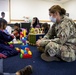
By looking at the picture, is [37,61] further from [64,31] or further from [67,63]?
[64,31]

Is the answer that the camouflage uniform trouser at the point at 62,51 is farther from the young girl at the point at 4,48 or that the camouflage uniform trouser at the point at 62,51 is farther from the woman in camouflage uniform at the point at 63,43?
the young girl at the point at 4,48

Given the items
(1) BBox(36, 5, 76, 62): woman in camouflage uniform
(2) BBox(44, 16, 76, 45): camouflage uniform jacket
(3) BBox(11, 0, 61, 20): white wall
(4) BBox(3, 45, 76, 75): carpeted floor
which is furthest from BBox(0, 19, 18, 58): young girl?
(3) BBox(11, 0, 61, 20): white wall

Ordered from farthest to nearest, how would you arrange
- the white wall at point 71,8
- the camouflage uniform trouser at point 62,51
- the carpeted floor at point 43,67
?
the white wall at point 71,8, the camouflage uniform trouser at point 62,51, the carpeted floor at point 43,67

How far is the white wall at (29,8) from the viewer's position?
5.63 m

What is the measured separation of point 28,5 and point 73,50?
448cm

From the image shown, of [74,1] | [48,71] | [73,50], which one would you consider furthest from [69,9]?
[48,71]

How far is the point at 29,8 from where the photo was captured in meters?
5.89

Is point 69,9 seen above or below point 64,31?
above

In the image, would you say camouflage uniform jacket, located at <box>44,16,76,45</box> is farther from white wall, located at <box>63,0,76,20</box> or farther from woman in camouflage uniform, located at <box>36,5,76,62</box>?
white wall, located at <box>63,0,76,20</box>

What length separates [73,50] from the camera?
1861mm

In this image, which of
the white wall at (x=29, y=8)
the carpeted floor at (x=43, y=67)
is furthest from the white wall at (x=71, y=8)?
the carpeted floor at (x=43, y=67)

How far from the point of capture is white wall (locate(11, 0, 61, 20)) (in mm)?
5633

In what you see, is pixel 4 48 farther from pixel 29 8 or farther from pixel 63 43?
pixel 29 8

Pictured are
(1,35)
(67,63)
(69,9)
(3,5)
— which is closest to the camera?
(67,63)
